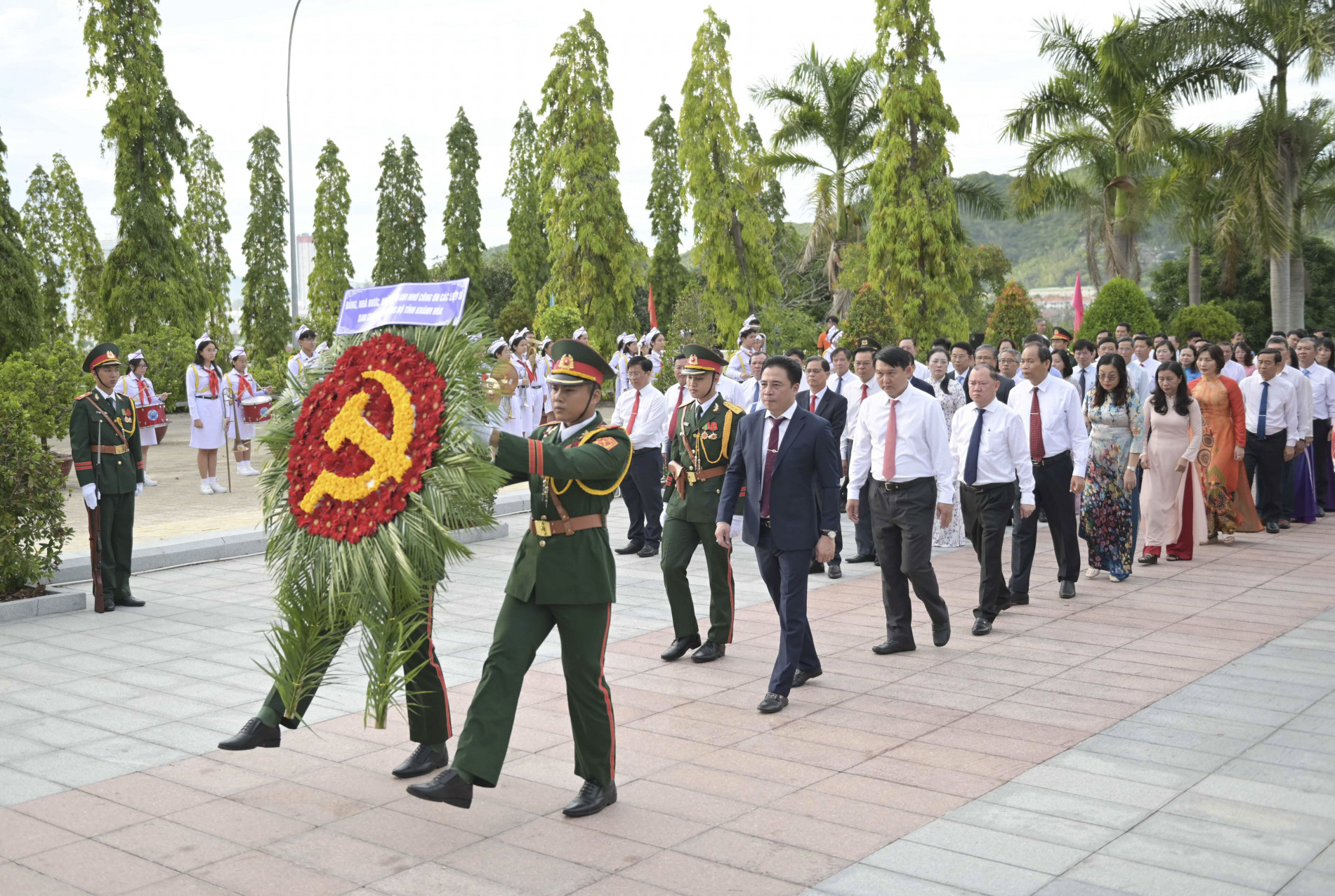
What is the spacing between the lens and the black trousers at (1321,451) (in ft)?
46.7

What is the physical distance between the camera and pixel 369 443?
4.69 meters

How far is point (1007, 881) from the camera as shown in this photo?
4297mm

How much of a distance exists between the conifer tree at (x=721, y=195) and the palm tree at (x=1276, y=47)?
1066cm

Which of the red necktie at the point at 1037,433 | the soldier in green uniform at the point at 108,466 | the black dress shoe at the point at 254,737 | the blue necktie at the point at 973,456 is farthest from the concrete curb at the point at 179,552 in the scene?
the black dress shoe at the point at 254,737

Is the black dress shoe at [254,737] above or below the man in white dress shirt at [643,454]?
below

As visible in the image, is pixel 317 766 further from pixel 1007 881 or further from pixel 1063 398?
pixel 1063 398

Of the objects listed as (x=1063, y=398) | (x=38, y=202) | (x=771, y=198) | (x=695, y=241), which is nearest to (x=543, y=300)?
(x=695, y=241)

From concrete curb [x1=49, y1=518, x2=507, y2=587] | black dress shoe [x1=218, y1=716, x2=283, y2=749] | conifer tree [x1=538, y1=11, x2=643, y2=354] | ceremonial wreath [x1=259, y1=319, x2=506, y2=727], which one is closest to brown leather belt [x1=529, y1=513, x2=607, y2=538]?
ceremonial wreath [x1=259, y1=319, x2=506, y2=727]

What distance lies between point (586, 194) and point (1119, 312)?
1747 centimetres

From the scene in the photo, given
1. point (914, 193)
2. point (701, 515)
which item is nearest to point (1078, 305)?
point (914, 193)

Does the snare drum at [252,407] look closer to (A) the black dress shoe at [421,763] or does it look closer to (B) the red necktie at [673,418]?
(B) the red necktie at [673,418]

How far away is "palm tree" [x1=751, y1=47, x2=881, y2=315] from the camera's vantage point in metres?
34.0

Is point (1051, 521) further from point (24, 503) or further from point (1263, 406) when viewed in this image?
point (24, 503)

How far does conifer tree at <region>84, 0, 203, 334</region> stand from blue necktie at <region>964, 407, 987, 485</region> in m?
28.2
